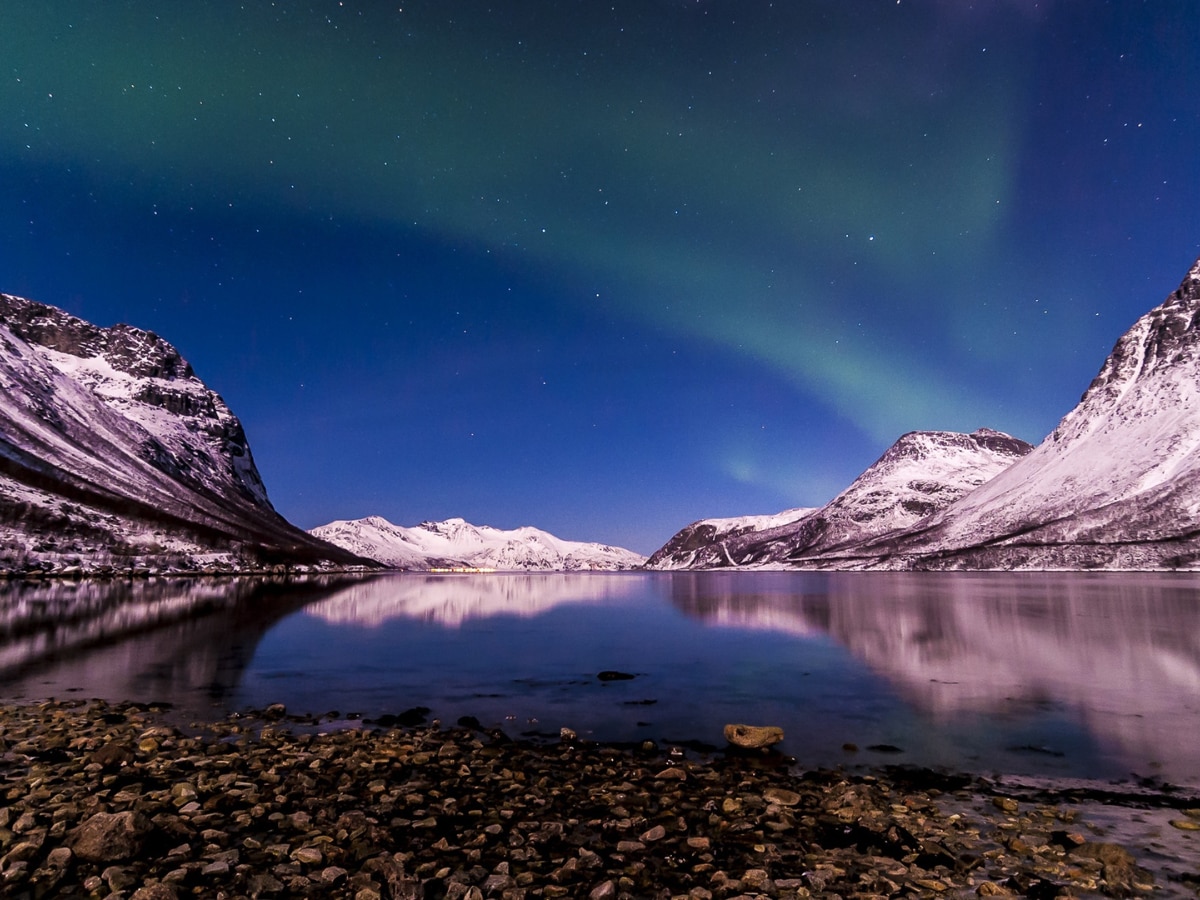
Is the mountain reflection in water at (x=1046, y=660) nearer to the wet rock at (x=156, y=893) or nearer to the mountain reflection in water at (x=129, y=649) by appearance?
the wet rock at (x=156, y=893)

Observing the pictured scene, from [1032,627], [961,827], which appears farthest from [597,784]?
[1032,627]

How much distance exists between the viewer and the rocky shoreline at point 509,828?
412 inches

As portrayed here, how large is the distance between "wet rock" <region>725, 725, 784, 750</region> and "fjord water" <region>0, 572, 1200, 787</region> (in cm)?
60

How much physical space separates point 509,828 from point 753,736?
33.2 ft

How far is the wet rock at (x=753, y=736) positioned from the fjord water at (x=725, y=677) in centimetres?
60

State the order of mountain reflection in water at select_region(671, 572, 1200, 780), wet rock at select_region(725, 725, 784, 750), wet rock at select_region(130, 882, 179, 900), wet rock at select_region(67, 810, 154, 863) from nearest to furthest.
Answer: wet rock at select_region(130, 882, 179, 900)
wet rock at select_region(67, 810, 154, 863)
wet rock at select_region(725, 725, 784, 750)
mountain reflection in water at select_region(671, 572, 1200, 780)

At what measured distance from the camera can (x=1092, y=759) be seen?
19375 millimetres

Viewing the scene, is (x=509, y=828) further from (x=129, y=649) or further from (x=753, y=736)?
(x=129, y=649)

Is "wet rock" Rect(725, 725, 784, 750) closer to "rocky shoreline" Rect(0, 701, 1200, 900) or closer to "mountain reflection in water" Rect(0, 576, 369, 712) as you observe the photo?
"rocky shoreline" Rect(0, 701, 1200, 900)

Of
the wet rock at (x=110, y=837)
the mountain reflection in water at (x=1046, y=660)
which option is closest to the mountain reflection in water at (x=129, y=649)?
the wet rock at (x=110, y=837)

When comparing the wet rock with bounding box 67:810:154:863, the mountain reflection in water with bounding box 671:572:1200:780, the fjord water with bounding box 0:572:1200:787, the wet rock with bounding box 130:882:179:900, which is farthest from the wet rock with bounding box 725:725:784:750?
the wet rock with bounding box 67:810:154:863

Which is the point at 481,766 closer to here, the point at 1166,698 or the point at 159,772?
the point at 159,772

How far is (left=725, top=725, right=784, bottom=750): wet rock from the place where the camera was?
2005 centimetres

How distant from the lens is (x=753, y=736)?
2016 centimetres
